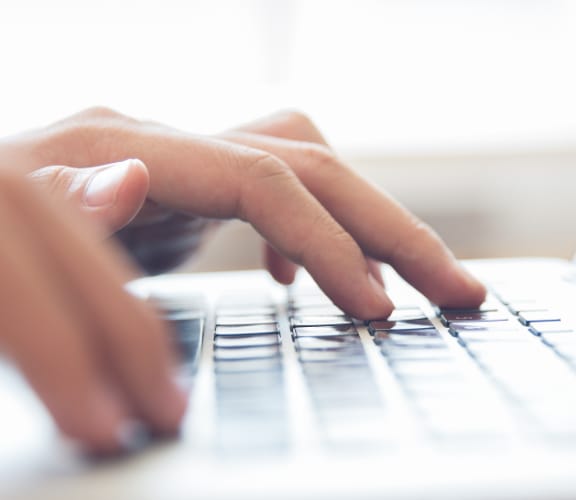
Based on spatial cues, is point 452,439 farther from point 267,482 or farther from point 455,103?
point 455,103

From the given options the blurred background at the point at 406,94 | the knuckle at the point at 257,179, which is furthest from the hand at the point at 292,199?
the blurred background at the point at 406,94

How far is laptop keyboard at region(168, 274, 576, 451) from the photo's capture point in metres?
0.28

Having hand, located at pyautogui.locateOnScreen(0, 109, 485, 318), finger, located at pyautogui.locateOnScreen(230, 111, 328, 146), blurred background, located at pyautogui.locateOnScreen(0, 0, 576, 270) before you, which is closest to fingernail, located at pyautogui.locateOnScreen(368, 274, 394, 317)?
hand, located at pyautogui.locateOnScreen(0, 109, 485, 318)

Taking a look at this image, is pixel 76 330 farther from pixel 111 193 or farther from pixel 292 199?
pixel 292 199

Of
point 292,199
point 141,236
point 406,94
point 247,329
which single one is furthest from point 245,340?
point 406,94

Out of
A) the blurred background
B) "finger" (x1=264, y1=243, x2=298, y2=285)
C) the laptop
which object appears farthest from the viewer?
the blurred background

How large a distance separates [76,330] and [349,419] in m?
0.10

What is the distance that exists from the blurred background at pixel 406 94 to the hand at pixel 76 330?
4.04 feet

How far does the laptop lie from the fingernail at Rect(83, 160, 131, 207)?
90 millimetres

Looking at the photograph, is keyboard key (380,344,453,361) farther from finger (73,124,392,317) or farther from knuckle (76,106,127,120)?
knuckle (76,106,127,120)

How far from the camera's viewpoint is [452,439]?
266 mm

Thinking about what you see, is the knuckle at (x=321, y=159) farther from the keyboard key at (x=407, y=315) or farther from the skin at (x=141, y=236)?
the keyboard key at (x=407, y=315)

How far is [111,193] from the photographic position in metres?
0.42

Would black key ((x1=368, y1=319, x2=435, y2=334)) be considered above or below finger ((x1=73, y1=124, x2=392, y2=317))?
below
